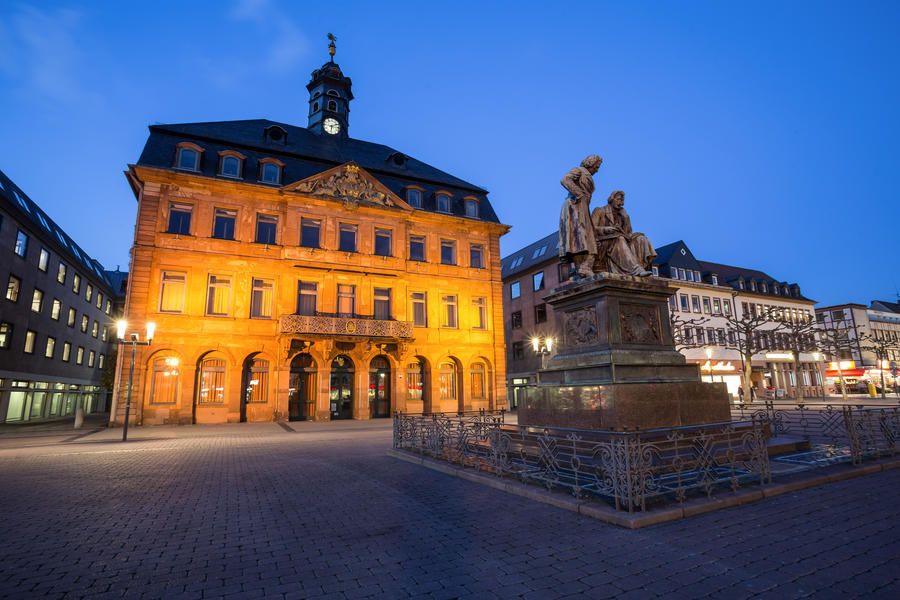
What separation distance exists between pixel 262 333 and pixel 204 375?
12.4 feet

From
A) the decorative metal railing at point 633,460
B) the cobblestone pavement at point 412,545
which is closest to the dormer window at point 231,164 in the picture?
the cobblestone pavement at point 412,545

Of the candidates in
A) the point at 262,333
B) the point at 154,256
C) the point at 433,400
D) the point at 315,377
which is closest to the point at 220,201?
the point at 154,256

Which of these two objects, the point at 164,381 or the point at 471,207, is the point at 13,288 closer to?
the point at 164,381

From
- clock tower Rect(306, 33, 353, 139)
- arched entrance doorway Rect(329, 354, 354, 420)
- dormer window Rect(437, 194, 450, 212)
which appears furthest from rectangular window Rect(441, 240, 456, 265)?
clock tower Rect(306, 33, 353, 139)

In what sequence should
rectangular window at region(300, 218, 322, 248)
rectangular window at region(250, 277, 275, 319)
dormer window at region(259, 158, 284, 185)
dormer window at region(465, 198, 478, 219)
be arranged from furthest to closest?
dormer window at region(465, 198, 478, 219) < rectangular window at region(300, 218, 322, 248) < dormer window at region(259, 158, 284, 185) < rectangular window at region(250, 277, 275, 319)

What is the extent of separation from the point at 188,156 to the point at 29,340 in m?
16.2

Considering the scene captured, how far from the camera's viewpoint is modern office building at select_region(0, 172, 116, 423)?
26.0 m

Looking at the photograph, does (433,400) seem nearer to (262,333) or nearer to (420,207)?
(262,333)

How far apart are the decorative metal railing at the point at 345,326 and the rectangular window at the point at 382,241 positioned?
4824mm

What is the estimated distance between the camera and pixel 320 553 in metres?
4.42

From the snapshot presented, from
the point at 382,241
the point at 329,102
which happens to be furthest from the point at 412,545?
the point at 329,102

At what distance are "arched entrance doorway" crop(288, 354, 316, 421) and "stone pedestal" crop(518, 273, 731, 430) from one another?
2104 centimetres

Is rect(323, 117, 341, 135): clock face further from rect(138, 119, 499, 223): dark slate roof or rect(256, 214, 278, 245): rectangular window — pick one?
rect(256, 214, 278, 245): rectangular window

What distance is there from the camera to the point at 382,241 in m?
30.7
